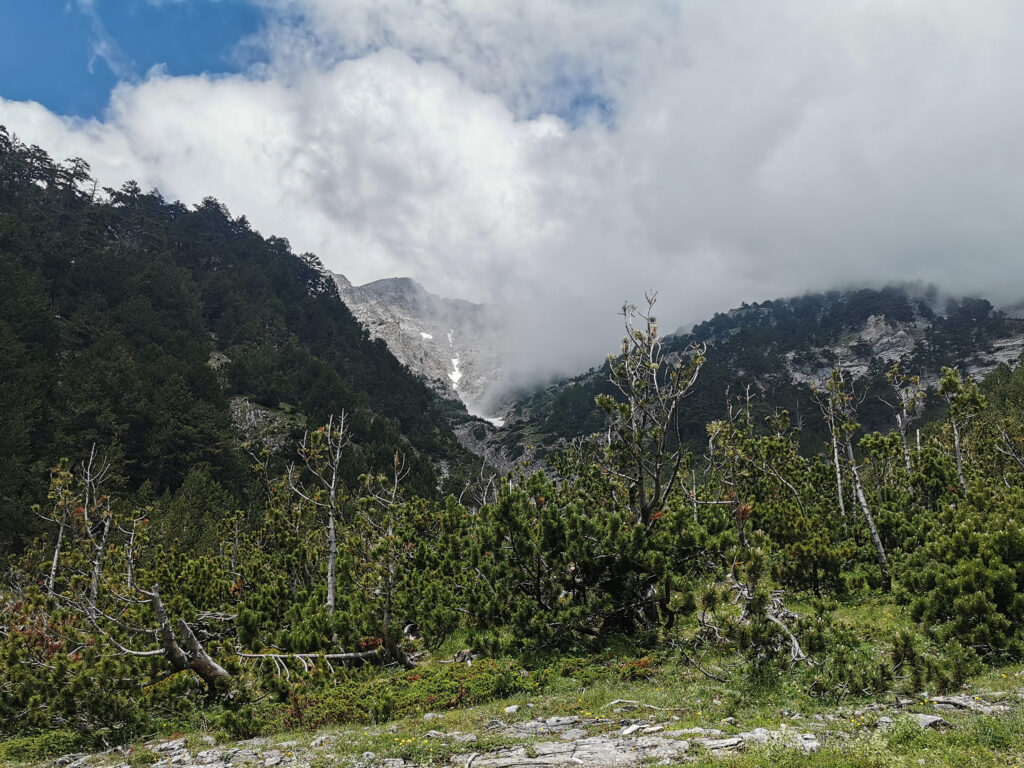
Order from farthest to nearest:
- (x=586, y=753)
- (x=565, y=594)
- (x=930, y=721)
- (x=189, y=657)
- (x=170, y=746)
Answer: (x=565, y=594) → (x=189, y=657) → (x=170, y=746) → (x=586, y=753) → (x=930, y=721)

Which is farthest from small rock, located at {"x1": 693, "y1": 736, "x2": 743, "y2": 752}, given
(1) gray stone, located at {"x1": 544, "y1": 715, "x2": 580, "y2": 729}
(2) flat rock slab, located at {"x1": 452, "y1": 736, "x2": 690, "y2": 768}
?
(1) gray stone, located at {"x1": 544, "y1": 715, "x2": 580, "y2": 729}

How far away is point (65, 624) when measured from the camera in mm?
15109

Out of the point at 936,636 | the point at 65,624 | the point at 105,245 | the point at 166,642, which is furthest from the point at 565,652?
the point at 105,245

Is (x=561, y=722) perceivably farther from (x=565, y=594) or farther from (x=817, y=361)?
(x=817, y=361)

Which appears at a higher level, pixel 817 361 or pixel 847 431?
pixel 817 361

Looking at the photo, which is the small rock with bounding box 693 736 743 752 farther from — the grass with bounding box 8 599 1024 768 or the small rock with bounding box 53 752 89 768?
the small rock with bounding box 53 752 89 768

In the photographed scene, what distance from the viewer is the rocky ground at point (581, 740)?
7355mm

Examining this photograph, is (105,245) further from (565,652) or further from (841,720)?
(841,720)

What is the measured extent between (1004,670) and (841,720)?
4589 millimetres

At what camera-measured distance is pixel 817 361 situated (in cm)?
15775

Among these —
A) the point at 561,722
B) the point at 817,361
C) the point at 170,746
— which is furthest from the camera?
→ the point at 817,361

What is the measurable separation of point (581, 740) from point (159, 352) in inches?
2855

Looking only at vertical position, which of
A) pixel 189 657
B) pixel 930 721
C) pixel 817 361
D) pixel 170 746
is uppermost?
pixel 817 361

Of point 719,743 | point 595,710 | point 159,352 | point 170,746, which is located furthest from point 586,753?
point 159,352
